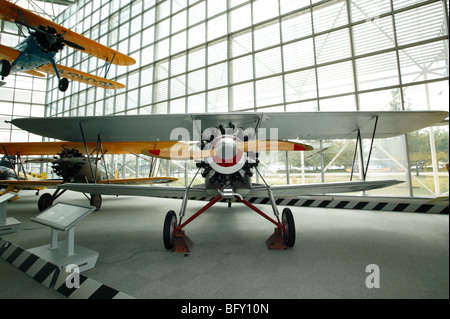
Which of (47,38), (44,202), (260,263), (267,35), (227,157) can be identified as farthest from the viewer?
(267,35)

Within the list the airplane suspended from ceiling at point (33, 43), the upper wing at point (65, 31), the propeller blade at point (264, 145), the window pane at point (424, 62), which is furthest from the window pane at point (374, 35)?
the airplane suspended from ceiling at point (33, 43)

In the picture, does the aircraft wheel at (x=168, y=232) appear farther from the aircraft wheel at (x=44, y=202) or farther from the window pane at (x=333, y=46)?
the window pane at (x=333, y=46)

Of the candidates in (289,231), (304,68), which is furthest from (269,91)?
(289,231)

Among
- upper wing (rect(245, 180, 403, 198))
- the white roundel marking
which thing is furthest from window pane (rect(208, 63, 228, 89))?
the white roundel marking

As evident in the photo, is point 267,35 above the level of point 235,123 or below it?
above

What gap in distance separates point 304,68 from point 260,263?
7253 millimetres

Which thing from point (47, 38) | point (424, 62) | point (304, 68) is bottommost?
point (424, 62)

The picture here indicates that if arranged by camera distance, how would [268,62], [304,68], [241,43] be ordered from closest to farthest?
[304,68] → [268,62] → [241,43]

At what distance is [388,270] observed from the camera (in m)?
1.70

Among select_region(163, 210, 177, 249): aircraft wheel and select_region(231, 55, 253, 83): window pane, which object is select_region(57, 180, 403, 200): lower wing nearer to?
select_region(163, 210, 177, 249): aircraft wheel

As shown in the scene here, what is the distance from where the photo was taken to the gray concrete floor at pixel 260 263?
1.39 metres

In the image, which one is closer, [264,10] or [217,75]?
[264,10]

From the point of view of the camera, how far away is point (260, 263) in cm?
188

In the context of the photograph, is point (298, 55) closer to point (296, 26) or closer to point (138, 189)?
point (296, 26)
